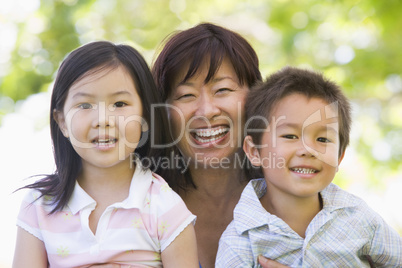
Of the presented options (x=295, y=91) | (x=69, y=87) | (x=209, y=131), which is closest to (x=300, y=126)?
(x=295, y=91)

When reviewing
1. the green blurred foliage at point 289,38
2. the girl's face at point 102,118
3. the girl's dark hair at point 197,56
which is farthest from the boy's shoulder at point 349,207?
the green blurred foliage at point 289,38

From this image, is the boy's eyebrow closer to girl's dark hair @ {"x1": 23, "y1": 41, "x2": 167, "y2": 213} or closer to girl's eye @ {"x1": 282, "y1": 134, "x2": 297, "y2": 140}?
girl's eye @ {"x1": 282, "y1": 134, "x2": 297, "y2": 140}

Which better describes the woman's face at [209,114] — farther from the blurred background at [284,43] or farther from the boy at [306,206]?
the blurred background at [284,43]

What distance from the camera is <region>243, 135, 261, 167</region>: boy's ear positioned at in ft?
8.02

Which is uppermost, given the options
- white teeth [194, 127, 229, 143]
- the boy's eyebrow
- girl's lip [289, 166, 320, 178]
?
the boy's eyebrow

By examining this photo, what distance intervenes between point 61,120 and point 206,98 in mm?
751

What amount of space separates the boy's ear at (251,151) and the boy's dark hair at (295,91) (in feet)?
0.08

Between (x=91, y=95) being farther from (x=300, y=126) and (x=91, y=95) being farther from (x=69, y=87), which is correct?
(x=300, y=126)

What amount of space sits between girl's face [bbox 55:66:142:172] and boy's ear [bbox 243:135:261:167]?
0.57m

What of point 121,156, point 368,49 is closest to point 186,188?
point 121,156

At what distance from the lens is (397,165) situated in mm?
6133

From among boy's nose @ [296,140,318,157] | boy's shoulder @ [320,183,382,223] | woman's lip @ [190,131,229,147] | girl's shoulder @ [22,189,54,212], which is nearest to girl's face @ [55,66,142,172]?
girl's shoulder @ [22,189,54,212]

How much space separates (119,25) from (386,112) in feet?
11.1

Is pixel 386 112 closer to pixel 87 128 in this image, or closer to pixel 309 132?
pixel 309 132
